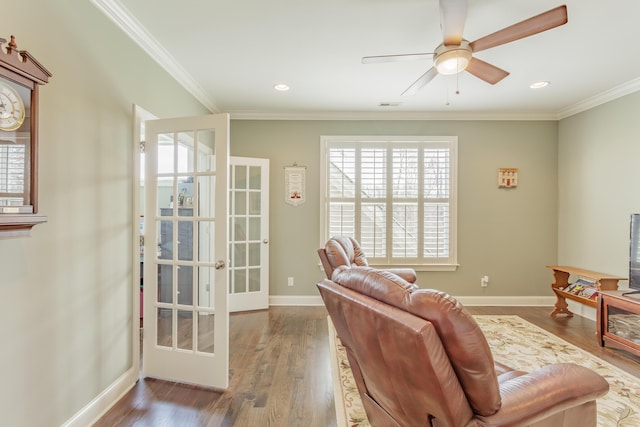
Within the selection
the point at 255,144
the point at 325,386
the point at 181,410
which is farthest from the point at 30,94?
the point at 255,144

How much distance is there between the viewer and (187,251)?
2.39 m

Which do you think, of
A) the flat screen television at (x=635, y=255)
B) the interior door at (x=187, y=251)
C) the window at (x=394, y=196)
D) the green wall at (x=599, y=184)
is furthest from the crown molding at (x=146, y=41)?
the green wall at (x=599, y=184)

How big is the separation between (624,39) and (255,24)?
2896 millimetres

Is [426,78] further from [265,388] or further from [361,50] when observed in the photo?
[265,388]

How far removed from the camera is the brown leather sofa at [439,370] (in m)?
1.05

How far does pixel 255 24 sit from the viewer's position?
2307 millimetres

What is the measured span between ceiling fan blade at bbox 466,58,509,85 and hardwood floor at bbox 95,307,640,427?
2.60 m

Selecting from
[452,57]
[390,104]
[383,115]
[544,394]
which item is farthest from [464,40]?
[383,115]

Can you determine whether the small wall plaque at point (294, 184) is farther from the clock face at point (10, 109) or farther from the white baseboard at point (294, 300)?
the clock face at point (10, 109)

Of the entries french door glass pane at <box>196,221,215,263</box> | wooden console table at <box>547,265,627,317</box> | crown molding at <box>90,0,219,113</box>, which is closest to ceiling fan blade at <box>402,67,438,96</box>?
french door glass pane at <box>196,221,215,263</box>

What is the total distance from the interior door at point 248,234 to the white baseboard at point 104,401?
178 centimetres

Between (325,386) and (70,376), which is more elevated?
(70,376)

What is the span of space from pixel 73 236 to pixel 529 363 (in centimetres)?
354

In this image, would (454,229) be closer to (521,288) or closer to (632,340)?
(521,288)
